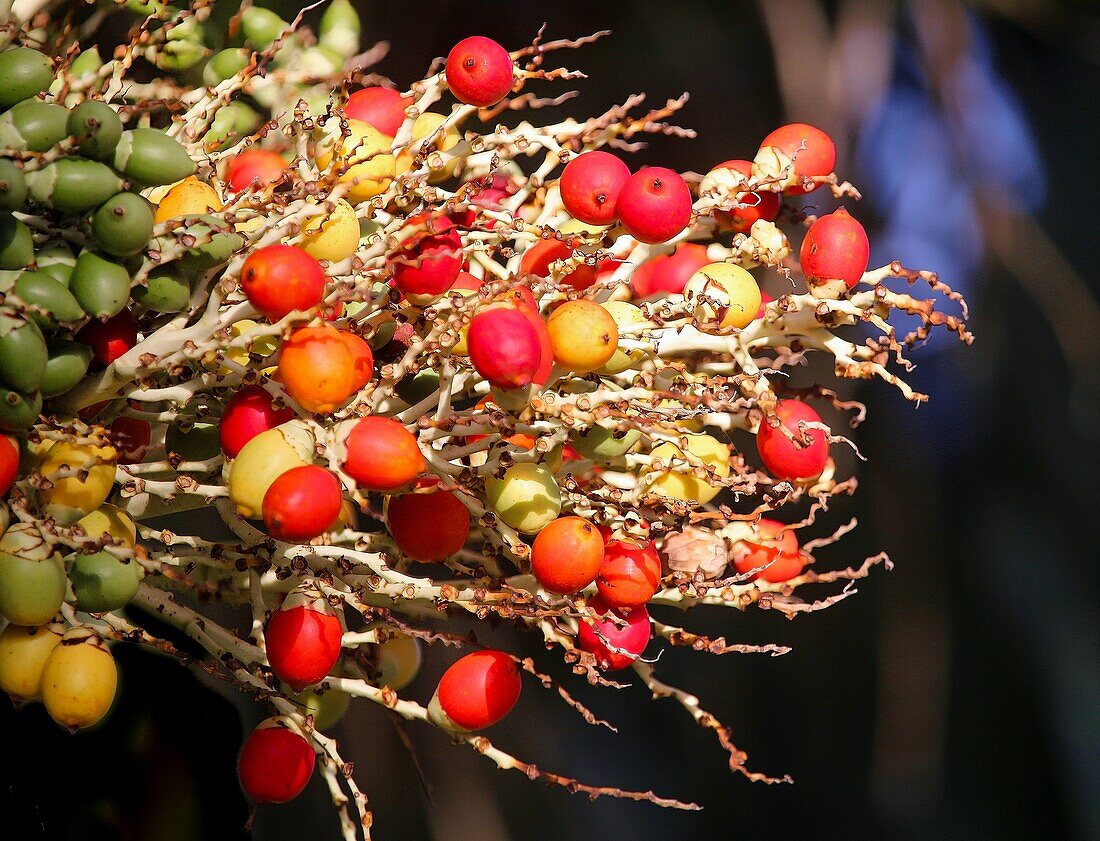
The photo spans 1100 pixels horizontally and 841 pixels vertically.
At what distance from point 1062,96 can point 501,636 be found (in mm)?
711

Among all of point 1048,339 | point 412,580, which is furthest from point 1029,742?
point 412,580

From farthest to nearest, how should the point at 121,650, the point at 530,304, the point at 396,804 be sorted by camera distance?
1. the point at 396,804
2. the point at 121,650
3. the point at 530,304

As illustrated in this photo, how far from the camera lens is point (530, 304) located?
1.43 feet

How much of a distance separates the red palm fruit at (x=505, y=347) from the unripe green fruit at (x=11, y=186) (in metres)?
0.18

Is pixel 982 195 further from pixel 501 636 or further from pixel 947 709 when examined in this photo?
pixel 501 636

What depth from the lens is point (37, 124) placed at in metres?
0.40

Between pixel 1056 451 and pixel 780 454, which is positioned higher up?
pixel 780 454

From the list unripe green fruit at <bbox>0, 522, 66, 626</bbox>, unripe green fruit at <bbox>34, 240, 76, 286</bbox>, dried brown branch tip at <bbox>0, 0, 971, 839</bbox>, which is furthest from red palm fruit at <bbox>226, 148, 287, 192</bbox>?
unripe green fruit at <bbox>0, 522, 66, 626</bbox>

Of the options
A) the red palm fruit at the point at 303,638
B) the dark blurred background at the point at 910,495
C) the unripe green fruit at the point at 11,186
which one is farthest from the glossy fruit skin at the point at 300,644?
the dark blurred background at the point at 910,495

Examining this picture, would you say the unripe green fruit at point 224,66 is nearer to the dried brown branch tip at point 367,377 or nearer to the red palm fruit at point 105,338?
the dried brown branch tip at point 367,377

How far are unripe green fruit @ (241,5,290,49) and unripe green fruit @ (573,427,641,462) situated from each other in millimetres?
325

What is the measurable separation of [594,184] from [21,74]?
9.9 inches

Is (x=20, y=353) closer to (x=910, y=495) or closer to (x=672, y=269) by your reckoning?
(x=672, y=269)

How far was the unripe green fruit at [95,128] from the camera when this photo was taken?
0.39 m
